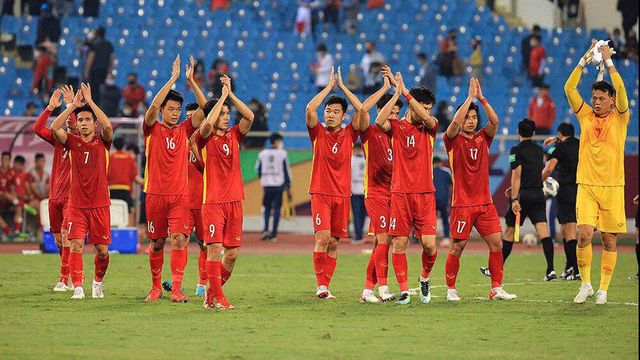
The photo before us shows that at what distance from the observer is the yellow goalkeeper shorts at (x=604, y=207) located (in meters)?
13.6

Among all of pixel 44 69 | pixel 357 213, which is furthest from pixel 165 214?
pixel 44 69

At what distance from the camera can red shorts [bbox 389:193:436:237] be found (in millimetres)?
13672

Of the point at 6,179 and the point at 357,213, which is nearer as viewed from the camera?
the point at 6,179

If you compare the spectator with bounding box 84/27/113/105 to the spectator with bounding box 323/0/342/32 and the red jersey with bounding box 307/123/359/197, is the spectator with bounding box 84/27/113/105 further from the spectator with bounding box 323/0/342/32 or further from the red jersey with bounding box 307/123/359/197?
the red jersey with bounding box 307/123/359/197

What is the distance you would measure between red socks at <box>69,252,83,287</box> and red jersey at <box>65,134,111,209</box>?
1.96ft

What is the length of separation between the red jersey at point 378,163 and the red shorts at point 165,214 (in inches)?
87.2

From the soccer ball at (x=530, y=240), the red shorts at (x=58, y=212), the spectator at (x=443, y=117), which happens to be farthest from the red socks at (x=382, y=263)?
the spectator at (x=443, y=117)

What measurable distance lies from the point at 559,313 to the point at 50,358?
19.0 feet

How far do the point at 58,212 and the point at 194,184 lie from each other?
217 centimetres

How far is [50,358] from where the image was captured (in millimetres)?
9523

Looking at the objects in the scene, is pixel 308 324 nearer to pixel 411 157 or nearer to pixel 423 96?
pixel 411 157

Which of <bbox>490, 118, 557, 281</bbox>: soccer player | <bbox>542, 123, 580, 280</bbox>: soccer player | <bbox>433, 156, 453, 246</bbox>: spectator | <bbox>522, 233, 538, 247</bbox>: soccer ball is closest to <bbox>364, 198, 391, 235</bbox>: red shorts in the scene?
<bbox>490, 118, 557, 281</bbox>: soccer player

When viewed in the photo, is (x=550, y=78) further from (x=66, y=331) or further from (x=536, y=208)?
(x=66, y=331)

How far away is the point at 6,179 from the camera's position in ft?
85.9
